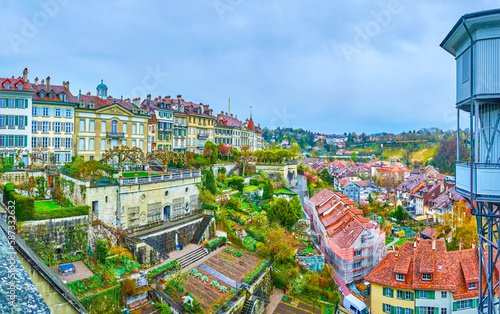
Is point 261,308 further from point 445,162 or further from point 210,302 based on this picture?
point 445,162

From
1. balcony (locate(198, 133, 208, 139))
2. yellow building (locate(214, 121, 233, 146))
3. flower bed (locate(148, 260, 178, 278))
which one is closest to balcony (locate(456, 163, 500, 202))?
flower bed (locate(148, 260, 178, 278))

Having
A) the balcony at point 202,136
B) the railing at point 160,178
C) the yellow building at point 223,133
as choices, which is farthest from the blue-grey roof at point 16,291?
the yellow building at point 223,133

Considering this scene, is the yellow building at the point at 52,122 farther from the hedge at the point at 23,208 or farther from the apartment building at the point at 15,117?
the hedge at the point at 23,208

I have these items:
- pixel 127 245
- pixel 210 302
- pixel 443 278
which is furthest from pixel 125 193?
pixel 443 278

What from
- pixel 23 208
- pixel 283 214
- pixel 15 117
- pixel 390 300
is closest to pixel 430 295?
pixel 390 300

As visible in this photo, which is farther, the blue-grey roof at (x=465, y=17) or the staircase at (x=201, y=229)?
the staircase at (x=201, y=229)
